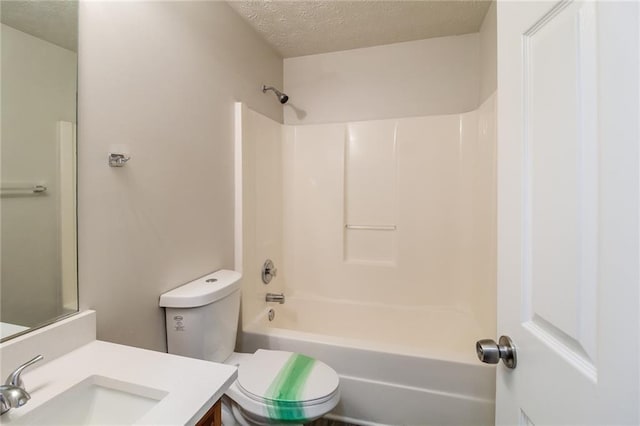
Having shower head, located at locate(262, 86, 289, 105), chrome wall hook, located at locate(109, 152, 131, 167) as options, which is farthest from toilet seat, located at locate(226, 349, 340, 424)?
shower head, located at locate(262, 86, 289, 105)

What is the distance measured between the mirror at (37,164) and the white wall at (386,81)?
1716 mm

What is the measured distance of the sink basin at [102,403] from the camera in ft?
2.27

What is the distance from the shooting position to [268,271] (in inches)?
82.8

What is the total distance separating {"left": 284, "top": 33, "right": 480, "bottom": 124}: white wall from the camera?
2.13 meters

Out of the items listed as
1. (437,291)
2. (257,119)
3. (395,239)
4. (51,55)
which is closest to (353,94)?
(257,119)

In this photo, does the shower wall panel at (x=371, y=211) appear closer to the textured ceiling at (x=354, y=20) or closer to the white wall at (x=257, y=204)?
the white wall at (x=257, y=204)

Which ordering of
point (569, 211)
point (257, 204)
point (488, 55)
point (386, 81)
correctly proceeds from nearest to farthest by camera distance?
point (569, 211) → point (488, 55) → point (257, 204) → point (386, 81)

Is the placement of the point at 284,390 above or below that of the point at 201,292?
below

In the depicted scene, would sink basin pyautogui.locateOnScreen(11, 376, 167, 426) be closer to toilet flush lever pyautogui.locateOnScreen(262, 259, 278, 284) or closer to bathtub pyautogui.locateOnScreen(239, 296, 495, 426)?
bathtub pyautogui.locateOnScreen(239, 296, 495, 426)

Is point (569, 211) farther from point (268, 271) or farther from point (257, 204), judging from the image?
point (268, 271)

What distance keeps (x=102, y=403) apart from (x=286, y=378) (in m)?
0.69

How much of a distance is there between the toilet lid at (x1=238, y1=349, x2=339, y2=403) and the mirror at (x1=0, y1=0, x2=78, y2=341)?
0.72 metres

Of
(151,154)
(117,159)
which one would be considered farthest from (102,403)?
(151,154)

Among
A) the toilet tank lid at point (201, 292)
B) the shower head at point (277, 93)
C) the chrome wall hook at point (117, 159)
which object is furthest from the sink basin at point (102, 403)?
the shower head at point (277, 93)
